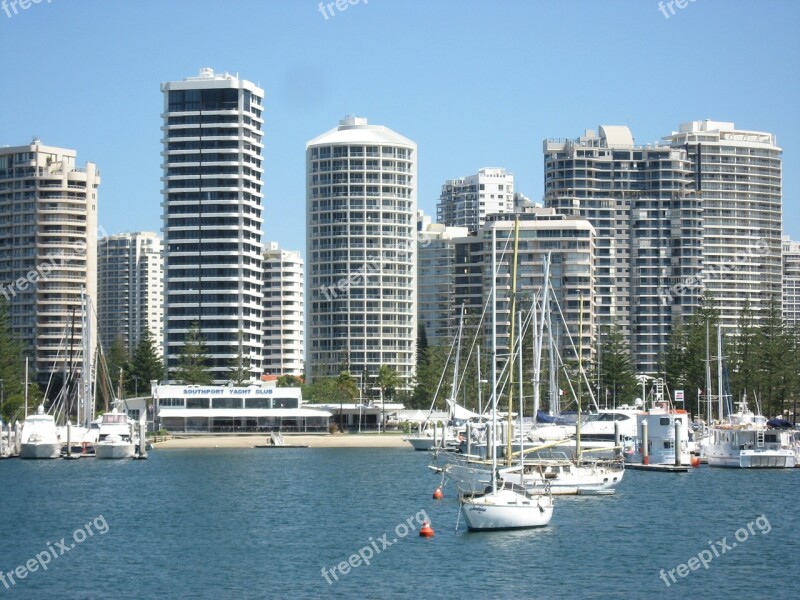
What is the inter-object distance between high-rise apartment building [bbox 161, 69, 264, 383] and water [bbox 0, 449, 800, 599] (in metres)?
90.9

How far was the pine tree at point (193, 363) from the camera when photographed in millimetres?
167125

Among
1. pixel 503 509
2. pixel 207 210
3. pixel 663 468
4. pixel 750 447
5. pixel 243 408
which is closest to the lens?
pixel 503 509

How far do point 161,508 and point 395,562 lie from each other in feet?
83.5

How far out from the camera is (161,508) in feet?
247

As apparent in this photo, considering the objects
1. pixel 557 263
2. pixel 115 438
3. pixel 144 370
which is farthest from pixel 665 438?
pixel 144 370

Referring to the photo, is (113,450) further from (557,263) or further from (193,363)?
(557,263)

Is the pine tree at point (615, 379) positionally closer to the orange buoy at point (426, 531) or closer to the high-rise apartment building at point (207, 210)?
the high-rise apartment building at point (207, 210)

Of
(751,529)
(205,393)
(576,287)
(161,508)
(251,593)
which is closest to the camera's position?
(251,593)

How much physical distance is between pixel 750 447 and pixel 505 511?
159ft

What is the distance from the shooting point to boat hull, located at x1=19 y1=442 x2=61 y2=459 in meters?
115

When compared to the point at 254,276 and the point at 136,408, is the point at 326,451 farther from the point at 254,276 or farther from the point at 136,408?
the point at 254,276

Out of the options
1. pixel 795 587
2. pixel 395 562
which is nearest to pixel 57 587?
pixel 395 562

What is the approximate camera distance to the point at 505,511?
186 feet

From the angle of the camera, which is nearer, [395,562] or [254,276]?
[395,562]
